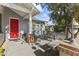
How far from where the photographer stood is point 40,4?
409 centimetres

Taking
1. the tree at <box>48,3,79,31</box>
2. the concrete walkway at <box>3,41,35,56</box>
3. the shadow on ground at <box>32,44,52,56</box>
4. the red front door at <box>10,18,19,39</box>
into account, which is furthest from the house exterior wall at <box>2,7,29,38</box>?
the tree at <box>48,3,79,31</box>

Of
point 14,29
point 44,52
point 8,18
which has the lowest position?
point 44,52

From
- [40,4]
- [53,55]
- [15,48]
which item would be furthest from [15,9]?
[53,55]

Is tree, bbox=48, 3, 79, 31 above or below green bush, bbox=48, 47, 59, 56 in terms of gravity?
above

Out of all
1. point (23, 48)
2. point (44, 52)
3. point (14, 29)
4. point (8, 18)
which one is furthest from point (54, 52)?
point (8, 18)

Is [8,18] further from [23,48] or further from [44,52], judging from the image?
[44,52]

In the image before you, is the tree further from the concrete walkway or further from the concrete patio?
the concrete walkway

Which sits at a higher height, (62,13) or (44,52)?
(62,13)

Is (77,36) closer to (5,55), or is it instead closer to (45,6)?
(45,6)

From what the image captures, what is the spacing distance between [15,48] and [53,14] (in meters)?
0.95

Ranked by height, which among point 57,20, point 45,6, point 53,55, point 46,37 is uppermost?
point 45,6

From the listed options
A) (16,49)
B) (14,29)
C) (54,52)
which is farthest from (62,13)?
(16,49)

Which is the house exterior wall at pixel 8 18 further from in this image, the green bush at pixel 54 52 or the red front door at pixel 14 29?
the green bush at pixel 54 52

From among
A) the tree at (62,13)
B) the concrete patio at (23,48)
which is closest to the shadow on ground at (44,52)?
the concrete patio at (23,48)
